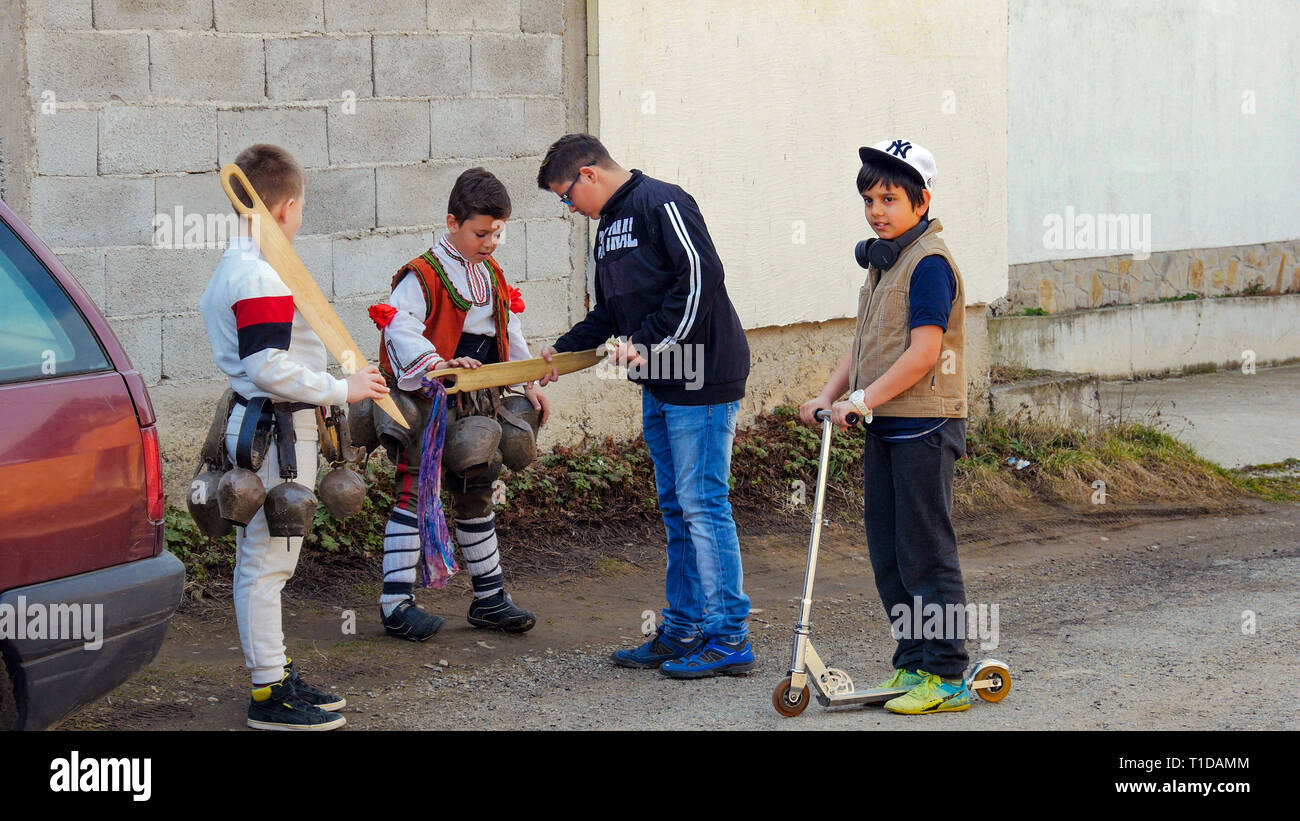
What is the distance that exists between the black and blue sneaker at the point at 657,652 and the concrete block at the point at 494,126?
323 cm

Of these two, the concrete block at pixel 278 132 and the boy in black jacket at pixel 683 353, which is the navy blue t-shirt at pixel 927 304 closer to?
the boy in black jacket at pixel 683 353

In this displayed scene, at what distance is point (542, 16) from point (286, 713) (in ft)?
15.0

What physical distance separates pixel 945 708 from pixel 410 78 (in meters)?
4.42

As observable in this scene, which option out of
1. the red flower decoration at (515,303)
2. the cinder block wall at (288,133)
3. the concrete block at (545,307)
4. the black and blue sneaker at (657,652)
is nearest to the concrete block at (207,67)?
the cinder block wall at (288,133)

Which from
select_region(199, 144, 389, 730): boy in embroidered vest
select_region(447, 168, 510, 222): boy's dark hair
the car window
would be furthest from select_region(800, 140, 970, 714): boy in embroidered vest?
the car window

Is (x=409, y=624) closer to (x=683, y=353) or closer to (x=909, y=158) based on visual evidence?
(x=683, y=353)

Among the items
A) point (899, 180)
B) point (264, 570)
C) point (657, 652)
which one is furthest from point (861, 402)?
point (264, 570)

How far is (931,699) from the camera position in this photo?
15.3ft

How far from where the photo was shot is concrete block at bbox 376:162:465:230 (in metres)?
7.22

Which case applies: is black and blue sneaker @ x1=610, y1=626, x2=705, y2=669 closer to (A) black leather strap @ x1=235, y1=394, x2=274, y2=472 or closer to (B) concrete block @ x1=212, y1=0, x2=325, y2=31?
(A) black leather strap @ x1=235, y1=394, x2=274, y2=472

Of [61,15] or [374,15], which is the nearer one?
[61,15]

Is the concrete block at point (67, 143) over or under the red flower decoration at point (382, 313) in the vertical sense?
over

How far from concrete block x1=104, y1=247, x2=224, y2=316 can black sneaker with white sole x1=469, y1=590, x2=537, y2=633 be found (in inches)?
82.9

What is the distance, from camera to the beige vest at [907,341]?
15.2 ft
